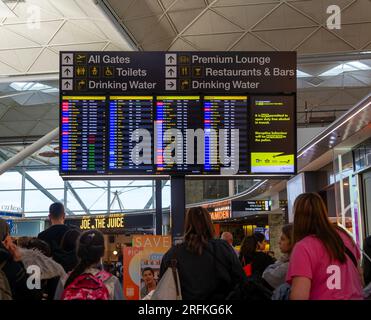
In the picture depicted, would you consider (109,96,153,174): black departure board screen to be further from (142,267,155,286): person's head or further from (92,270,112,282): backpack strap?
(92,270,112,282): backpack strap

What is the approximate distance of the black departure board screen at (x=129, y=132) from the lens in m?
8.08

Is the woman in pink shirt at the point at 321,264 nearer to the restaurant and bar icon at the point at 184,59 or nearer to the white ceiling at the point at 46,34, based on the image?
the restaurant and bar icon at the point at 184,59

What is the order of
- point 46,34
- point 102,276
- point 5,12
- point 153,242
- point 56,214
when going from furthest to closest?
point 46,34, point 5,12, point 153,242, point 56,214, point 102,276

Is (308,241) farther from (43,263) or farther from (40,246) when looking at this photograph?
(40,246)

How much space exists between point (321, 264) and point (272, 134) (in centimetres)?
463

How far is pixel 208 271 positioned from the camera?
15.7 ft

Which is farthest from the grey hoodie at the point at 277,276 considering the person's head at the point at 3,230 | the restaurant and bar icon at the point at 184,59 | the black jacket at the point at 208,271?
the restaurant and bar icon at the point at 184,59

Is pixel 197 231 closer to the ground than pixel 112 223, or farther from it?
closer to the ground

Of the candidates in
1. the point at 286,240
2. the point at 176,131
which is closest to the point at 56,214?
the point at 176,131

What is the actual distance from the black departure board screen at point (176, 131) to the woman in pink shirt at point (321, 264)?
13.4 feet

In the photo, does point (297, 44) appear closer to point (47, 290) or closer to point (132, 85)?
point (132, 85)

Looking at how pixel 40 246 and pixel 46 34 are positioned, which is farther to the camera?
pixel 46 34
